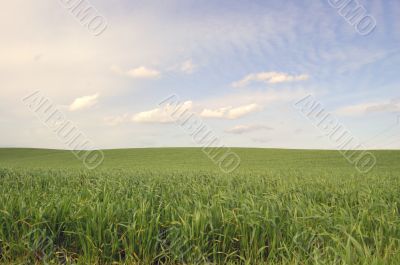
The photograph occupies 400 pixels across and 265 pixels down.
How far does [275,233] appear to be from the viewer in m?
4.80

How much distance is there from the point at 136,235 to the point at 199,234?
90 centimetres

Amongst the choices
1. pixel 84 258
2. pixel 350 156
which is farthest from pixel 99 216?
pixel 350 156

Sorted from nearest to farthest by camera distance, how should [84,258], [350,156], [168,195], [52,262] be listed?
[52,262] → [84,258] → [168,195] → [350,156]

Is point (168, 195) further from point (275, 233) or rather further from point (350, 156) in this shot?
point (350, 156)

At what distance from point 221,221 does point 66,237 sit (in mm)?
2395

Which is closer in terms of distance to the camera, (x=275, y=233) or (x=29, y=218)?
(x=275, y=233)

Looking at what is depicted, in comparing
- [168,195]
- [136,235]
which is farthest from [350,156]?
[136,235]

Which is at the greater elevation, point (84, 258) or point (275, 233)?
point (275, 233)

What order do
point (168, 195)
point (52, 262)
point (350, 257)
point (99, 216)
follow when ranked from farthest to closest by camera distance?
1. point (168, 195)
2. point (99, 216)
3. point (52, 262)
4. point (350, 257)

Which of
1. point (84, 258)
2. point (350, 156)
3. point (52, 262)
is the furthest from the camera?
point (350, 156)

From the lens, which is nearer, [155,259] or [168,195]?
[155,259]

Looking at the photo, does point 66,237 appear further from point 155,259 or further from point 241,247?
point 241,247

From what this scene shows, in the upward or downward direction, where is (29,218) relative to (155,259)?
upward

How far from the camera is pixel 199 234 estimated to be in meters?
4.81
